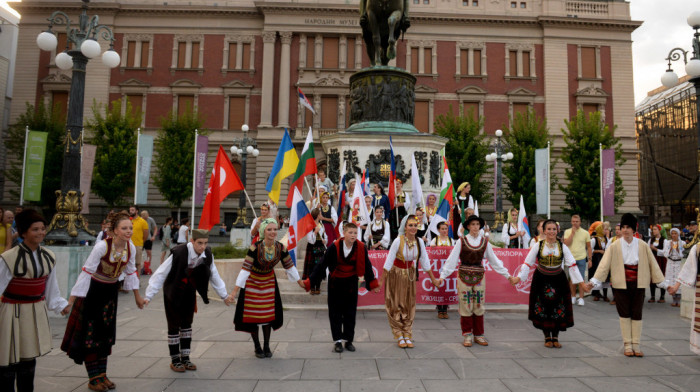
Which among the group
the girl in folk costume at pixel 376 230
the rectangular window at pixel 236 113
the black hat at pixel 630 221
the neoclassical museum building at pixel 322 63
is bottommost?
the girl in folk costume at pixel 376 230

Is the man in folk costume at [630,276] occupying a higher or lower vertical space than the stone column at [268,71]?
lower

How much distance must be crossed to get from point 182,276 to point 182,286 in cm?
11

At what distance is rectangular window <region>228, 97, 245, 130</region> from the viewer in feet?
120

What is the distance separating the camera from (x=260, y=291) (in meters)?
5.54

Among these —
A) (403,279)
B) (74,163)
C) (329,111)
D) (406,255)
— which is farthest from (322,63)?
(403,279)

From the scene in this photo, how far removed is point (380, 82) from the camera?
512 inches

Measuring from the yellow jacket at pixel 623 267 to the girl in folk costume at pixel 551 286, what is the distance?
41cm

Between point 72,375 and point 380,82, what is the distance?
10568 mm

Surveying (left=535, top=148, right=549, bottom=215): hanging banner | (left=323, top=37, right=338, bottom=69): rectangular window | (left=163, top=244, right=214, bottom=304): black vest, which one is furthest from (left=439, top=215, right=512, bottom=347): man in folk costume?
(left=323, top=37, right=338, bottom=69): rectangular window

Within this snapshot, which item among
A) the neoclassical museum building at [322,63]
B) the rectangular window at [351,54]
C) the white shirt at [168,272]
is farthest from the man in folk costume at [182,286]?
the rectangular window at [351,54]

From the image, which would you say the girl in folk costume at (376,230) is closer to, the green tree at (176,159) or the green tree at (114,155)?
the green tree at (176,159)

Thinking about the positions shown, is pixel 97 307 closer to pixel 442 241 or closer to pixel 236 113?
pixel 442 241

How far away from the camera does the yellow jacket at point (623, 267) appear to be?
596 cm

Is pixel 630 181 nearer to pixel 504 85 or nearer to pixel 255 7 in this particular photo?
pixel 504 85
